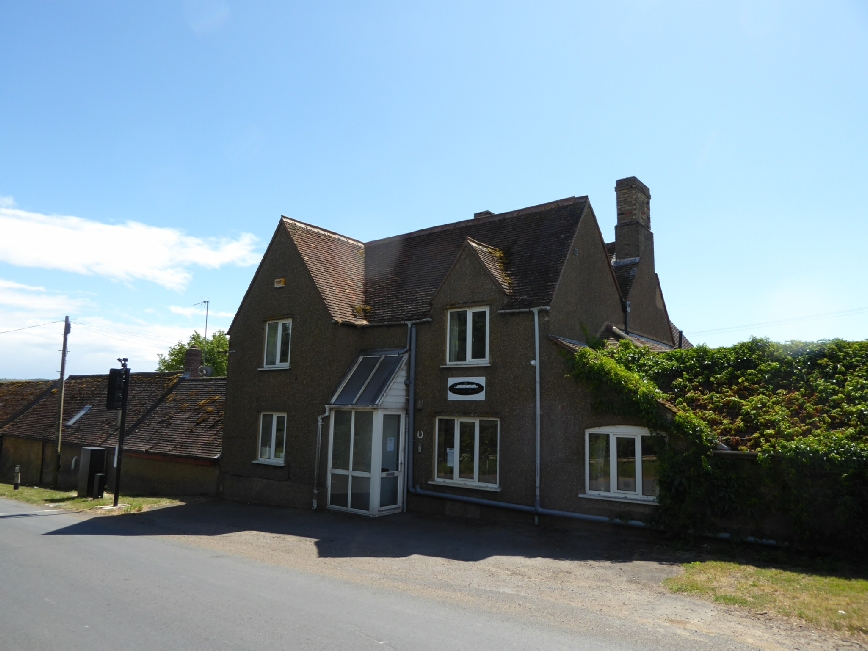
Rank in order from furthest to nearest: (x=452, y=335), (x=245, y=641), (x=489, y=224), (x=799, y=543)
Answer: (x=489, y=224) < (x=452, y=335) < (x=799, y=543) < (x=245, y=641)

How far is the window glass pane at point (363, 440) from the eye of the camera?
53.9ft

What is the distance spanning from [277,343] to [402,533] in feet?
28.1

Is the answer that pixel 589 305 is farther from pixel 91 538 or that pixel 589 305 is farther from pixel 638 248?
pixel 91 538

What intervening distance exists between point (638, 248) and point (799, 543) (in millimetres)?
12548

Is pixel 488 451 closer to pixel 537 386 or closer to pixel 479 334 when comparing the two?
pixel 537 386

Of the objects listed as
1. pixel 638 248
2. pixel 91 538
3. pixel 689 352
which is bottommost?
pixel 91 538

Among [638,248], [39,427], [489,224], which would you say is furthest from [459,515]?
[39,427]

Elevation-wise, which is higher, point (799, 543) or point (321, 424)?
point (321, 424)

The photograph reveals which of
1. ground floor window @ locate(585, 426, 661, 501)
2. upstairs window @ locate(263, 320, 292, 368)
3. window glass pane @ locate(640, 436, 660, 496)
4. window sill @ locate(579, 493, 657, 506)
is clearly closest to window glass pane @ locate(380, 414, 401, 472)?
upstairs window @ locate(263, 320, 292, 368)

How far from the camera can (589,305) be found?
17.5 m

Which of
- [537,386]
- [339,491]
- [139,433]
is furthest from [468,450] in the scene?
[139,433]

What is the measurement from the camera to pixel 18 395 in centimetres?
3806

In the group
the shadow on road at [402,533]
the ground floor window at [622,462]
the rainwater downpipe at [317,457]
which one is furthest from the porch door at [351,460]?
the ground floor window at [622,462]

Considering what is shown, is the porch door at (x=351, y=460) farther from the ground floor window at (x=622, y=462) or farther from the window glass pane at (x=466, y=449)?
the ground floor window at (x=622, y=462)
